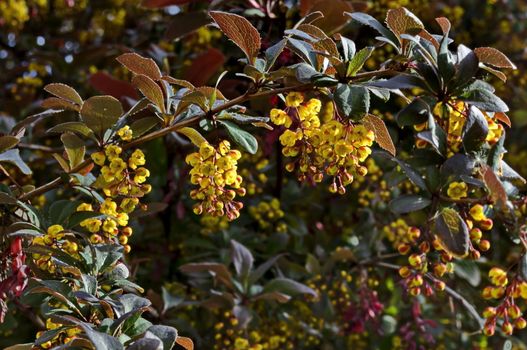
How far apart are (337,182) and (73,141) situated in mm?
455

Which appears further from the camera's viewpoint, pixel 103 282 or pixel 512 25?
pixel 512 25

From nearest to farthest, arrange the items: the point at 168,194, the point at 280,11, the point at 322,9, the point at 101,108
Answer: the point at 101,108
the point at 322,9
the point at 280,11
the point at 168,194

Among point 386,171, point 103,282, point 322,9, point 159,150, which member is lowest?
point 386,171

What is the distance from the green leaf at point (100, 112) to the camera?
47.3 inches

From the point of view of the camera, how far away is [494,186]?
3.36 ft

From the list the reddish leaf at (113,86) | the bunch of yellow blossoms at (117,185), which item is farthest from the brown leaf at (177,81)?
the reddish leaf at (113,86)

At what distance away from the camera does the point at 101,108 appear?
121 centimetres

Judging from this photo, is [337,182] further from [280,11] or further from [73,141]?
[280,11]

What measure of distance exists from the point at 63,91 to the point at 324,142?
432 mm

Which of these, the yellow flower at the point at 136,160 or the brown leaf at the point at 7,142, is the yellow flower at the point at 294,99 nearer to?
the yellow flower at the point at 136,160

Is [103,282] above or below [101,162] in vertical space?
below

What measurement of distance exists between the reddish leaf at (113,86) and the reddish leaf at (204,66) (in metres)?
0.17

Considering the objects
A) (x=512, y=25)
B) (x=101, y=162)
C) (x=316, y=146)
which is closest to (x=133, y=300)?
(x=101, y=162)

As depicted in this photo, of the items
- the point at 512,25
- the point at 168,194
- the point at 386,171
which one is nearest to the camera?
the point at 168,194
